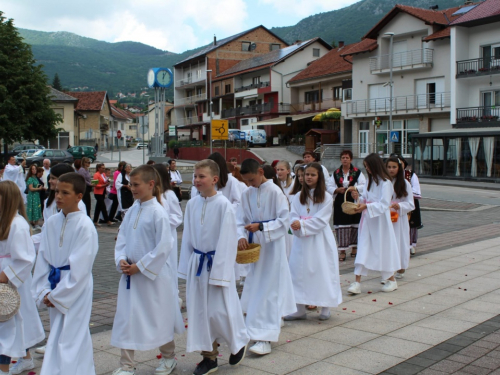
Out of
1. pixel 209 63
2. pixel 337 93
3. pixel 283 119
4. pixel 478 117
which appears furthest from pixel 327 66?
pixel 209 63

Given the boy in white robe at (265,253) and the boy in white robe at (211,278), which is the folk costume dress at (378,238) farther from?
the boy in white robe at (211,278)

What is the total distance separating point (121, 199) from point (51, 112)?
3390cm

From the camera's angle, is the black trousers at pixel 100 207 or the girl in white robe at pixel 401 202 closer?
the girl in white robe at pixel 401 202

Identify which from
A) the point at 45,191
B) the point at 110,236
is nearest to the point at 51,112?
the point at 45,191

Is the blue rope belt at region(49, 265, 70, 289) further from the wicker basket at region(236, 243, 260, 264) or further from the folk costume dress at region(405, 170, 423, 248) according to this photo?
the folk costume dress at region(405, 170, 423, 248)

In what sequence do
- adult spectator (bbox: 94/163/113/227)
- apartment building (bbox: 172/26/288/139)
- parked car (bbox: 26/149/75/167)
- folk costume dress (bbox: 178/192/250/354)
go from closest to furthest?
1. folk costume dress (bbox: 178/192/250/354)
2. adult spectator (bbox: 94/163/113/227)
3. parked car (bbox: 26/149/75/167)
4. apartment building (bbox: 172/26/288/139)

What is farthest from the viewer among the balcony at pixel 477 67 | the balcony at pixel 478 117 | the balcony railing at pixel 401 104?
the balcony railing at pixel 401 104

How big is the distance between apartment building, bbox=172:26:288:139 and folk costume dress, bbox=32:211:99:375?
2600 inches

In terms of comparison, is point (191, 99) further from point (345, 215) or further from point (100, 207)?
point (345, 215)

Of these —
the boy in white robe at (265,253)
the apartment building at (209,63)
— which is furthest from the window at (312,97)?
the boy in white robe at (265,253)

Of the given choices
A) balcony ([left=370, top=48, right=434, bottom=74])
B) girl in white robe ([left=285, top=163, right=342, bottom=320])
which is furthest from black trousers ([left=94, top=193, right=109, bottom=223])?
balcony ([left=370, top=48, right=434, bottom=74])

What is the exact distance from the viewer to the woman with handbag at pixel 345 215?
10.9 m

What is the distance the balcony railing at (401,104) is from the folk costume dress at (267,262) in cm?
3821

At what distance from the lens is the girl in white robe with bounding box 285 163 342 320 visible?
6.68m
